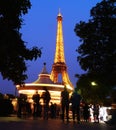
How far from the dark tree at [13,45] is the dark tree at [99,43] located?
19.8 m

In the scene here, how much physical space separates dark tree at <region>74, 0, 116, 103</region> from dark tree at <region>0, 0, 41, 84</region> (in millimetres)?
19769

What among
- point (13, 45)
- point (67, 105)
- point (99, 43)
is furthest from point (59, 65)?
point (13, 45)

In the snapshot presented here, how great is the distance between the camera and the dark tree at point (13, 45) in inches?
693

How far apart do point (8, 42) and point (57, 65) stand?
320 feet

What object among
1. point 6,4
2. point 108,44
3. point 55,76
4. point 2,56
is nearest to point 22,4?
point 6,4

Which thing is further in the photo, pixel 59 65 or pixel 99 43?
pixel 59 65

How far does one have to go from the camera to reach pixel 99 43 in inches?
1657

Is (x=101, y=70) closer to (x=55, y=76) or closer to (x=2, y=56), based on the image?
(x=2, y=56)

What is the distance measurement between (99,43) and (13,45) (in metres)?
24.2

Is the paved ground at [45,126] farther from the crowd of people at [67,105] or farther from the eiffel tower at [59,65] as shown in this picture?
the eiffel tower at [59,65]

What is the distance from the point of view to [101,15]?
41938mm

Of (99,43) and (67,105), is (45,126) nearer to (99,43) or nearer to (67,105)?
(67,105)

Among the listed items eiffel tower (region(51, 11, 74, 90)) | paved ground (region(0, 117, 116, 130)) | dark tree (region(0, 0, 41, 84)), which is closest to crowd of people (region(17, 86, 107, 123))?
paved ground (region(0, 117, 116, 130))

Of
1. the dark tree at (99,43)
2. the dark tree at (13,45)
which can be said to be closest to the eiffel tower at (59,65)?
the dark tree at (99,43)
